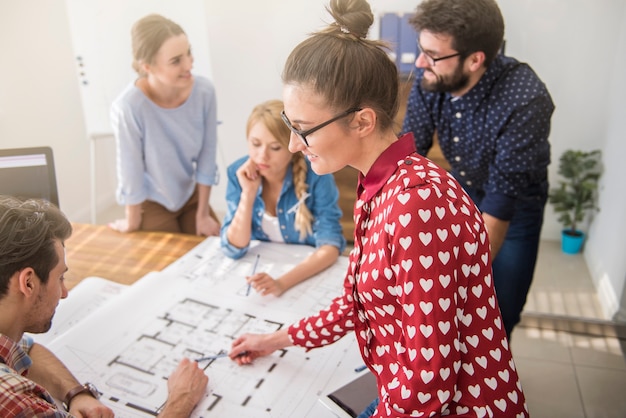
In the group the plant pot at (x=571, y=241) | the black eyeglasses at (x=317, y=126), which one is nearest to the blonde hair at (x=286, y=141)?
the black eyeglasses at (x=317, y=126)

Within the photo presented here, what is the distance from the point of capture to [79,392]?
3.44ft

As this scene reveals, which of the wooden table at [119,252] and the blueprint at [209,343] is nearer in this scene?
the blueprint at [209,343]

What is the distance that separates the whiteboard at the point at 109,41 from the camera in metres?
2.54

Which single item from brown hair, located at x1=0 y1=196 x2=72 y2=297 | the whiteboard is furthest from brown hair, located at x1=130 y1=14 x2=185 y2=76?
brown hair, located at x1=0 y1=196 x2=72 y2=297

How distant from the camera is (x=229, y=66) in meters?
2.83

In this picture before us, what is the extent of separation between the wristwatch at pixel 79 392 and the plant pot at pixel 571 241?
95.6 inches

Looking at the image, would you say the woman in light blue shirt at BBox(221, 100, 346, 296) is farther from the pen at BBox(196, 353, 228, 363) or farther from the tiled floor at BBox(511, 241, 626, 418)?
the tiled floor at BBox(511, 241, 626, 418)

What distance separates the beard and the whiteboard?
1329 millimetres

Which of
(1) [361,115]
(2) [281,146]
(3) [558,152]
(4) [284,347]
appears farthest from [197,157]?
(3) [558,152]

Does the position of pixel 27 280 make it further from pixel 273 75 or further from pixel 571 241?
pixel 571 241

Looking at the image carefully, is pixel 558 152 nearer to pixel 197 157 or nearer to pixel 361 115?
pixel 197 157

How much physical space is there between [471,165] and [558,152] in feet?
3.58

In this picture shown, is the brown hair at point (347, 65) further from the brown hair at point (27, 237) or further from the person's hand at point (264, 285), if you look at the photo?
the person's hand at point (264, 285)

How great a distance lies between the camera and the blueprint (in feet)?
3.46
